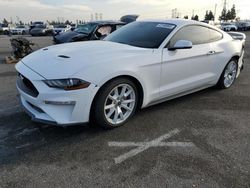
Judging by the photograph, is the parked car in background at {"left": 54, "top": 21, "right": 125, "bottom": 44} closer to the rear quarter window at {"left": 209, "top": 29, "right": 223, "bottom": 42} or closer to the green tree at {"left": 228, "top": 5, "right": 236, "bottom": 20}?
the rear quarter window at {"left": 209, "top": 29, "right": 223, "bottom": 42}

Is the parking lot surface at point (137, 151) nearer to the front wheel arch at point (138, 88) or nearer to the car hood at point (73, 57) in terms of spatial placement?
the front wheel arch at point (138, 88)

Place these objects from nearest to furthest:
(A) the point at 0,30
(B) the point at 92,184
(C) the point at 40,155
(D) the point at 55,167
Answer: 1. (B) the point at 92,184
2. (D) the point at 55,167
3. (C) the point at 40,155
4. (A) the point at 0,30

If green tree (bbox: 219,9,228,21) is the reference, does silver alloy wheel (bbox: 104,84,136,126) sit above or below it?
below

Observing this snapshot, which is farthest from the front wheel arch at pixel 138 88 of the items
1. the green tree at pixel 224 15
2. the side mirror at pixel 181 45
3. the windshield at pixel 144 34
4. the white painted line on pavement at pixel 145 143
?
the green tree at pixel 224 15

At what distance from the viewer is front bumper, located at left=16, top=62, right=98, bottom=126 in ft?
10.4

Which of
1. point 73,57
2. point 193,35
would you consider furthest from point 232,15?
point 73,57

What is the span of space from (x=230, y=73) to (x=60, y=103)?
4.12 meters

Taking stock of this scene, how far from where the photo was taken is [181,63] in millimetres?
4305

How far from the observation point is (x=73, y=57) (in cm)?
350

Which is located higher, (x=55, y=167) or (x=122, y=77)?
(x=122, y=77)

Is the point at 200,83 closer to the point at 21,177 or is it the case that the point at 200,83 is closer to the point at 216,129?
the point at 216,129

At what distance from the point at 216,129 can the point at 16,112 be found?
10.3 feet

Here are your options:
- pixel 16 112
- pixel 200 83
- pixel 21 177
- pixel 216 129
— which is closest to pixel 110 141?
pixel 21 177

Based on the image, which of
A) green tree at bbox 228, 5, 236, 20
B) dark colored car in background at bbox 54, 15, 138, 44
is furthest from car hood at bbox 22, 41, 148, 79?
green tree at bbox 228, 5, 236, 20
